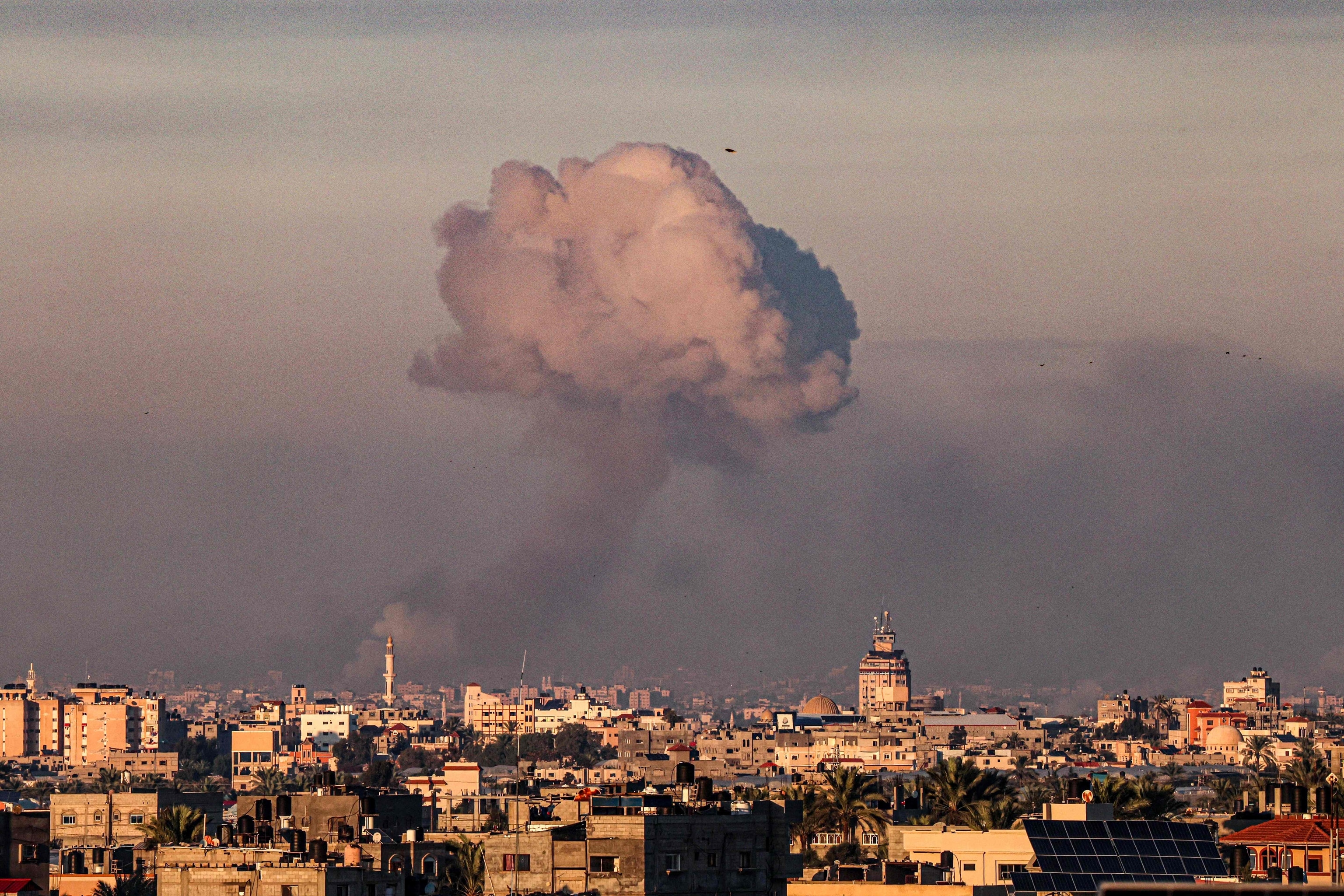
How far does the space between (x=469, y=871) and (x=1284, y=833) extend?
86.8ft

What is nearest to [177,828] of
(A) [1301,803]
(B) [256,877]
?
(B) [256,877]

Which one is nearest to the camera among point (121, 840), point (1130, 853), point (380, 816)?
point (1130, 853)

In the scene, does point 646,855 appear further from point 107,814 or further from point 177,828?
point 107,814

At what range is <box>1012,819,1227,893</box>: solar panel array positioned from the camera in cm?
6625

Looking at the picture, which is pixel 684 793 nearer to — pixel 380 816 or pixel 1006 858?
pixel 1006 858

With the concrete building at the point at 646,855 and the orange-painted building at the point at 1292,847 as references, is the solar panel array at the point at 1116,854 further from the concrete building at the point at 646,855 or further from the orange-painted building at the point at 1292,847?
the orange-painted building at the point at 1292,847

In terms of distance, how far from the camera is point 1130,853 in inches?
2667

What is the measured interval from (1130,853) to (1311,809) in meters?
40.1

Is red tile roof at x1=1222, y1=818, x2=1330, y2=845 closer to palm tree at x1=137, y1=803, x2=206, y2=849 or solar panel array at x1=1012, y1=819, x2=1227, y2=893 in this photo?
solar panel array at x1=1012, y1=819, x2=1227, y2=893

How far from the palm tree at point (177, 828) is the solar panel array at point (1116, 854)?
38.1m

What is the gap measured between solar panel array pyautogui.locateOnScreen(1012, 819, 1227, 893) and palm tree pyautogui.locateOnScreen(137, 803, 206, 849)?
125 feet

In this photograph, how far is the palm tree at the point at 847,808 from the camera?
4572 inches

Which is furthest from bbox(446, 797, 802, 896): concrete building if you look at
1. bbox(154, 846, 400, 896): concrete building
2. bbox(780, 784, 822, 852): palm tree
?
bbox(780, 784, 822, 852): palm tree

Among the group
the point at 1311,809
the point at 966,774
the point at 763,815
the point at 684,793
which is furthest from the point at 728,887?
the point at 966,774
